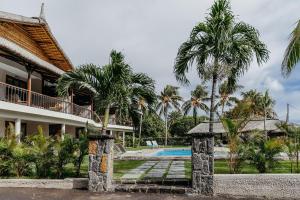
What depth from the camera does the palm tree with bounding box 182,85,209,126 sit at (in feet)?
149

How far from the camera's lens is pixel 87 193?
841 centimetres

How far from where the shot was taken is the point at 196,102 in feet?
149

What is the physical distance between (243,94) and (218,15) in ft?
120

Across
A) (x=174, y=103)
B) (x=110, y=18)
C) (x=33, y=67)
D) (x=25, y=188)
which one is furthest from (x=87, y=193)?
(x=174, y=103)

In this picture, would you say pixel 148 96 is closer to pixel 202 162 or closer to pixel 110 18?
pixel 202 162

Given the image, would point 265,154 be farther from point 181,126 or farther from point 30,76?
point 181,126

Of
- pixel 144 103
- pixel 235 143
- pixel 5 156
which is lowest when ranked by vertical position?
pixel 5 156

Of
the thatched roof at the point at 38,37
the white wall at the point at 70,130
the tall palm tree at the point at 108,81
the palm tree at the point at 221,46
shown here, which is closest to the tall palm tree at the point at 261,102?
the white wall at the point at 70,130

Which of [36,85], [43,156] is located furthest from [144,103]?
[36,85]

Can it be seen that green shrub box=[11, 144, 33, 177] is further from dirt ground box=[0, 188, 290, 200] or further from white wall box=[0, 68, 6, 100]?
white wall box=[0, 68, 6, 100]

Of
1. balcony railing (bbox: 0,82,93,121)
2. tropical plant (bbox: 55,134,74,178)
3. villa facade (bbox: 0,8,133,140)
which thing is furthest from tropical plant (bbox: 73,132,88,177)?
balcony railing (bbox: 0,82,93,121)

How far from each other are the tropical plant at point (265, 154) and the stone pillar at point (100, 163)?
3.64 metres

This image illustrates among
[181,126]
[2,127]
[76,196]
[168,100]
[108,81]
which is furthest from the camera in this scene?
[181,126]

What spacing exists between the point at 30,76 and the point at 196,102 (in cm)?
3204
